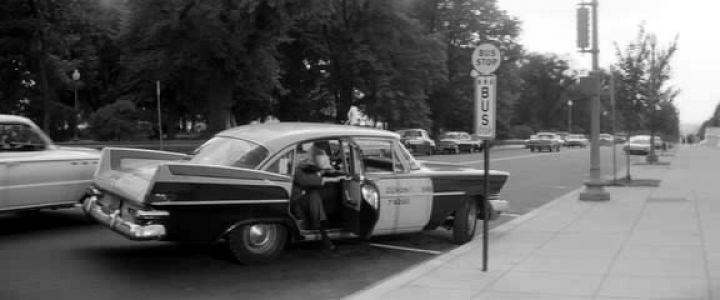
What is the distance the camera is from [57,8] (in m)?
35.9

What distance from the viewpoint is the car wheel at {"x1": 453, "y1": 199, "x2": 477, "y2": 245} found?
1007cm

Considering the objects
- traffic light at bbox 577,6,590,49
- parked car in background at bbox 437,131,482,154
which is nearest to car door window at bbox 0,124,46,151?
traffic light at bbox 577,6,590,49

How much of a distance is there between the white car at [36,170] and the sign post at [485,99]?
5.69 meters

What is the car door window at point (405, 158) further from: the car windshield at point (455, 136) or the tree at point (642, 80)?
the car windshield at point (455, 136)

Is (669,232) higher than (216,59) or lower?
lower

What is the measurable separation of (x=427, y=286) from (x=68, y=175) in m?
5.60

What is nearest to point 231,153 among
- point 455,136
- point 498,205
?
point 498,205

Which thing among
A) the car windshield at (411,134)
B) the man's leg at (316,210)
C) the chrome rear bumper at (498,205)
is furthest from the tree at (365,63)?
the man's leg at (316,210)

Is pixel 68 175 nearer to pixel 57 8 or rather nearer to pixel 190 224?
pixel 190 224

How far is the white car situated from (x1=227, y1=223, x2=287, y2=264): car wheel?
342 centimetres

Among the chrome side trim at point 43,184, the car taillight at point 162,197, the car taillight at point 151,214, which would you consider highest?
the car taillight at point 162,197

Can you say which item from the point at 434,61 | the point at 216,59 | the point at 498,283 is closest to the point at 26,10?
the point at 216,59

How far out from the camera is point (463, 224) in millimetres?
10117

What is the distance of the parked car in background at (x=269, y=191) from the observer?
736 cm
